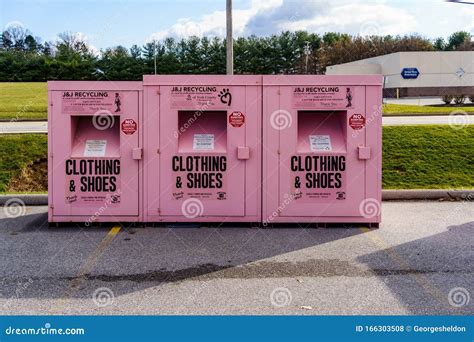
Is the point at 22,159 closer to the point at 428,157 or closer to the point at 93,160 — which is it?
the point at 93,160

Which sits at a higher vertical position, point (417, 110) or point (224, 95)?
point (417, 110)

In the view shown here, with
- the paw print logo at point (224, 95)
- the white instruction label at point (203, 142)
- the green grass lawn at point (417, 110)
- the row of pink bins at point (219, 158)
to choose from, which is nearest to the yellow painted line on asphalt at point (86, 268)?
the row of pink bins at point (219, 158)

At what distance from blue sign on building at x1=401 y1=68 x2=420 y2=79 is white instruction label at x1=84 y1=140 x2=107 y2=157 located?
4060 cm

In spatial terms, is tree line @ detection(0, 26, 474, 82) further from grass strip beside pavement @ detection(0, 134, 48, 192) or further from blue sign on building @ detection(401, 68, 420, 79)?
grass strip beside pavement @ detection(0, 134, 48, 192)

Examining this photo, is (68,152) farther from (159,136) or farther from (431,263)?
(431,263)

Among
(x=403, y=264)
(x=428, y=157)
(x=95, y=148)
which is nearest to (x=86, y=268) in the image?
(x=95, y=148)

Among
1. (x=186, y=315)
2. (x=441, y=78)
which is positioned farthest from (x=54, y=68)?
(x=186, y=315)

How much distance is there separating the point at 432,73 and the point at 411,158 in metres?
38.1

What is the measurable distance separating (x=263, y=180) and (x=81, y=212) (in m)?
2.36

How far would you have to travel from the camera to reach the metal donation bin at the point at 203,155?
6.80 metres

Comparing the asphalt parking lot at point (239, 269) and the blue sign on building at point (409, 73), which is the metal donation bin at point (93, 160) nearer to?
the asphalt parking lot at point (239, 269)

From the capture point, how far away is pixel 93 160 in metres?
Result: 6.86

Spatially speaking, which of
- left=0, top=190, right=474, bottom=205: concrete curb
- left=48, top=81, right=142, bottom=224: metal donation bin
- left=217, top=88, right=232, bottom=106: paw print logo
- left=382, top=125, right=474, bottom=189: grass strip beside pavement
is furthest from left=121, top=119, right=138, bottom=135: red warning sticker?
left=382, top=125, right=474, bottom=189: grass strip beside pavement

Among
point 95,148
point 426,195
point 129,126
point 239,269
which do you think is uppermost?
point 129,126
